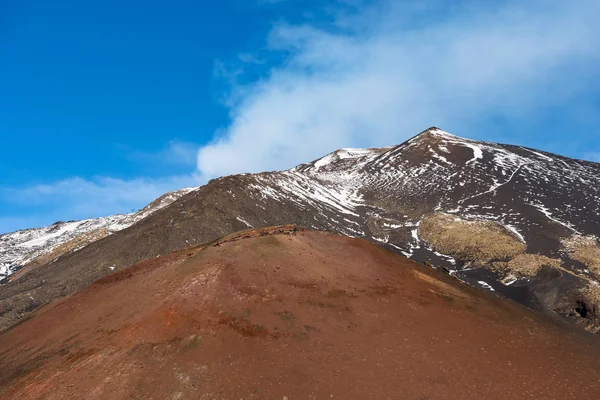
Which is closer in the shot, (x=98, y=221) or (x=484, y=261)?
(x=484, y=261)

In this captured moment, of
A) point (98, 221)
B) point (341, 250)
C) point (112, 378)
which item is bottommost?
point (112, 378)

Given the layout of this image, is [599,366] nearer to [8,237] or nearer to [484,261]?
[484,261]

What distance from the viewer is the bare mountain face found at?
6184 centimetres

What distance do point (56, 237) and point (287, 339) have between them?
140390mm

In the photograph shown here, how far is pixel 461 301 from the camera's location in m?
29.0

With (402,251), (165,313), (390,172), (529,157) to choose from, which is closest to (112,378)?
(165,313)

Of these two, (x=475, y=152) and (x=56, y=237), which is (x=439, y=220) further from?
(x=56, y=237)

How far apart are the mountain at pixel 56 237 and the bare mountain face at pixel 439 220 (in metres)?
21.0

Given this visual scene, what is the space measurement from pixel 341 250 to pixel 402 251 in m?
45.6

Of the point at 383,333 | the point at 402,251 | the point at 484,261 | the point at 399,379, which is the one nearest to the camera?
the point at 399,379

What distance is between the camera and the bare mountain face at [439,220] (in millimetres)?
61844

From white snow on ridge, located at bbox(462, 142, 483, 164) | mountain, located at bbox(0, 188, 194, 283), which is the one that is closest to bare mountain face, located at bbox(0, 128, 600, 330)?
white snow on ridge, located at bbox(462, 142, 483, 164)

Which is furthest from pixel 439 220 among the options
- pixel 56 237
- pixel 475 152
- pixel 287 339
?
pixel 56 237

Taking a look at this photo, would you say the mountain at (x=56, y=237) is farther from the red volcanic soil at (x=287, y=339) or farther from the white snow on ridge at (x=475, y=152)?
the white snow on ridge at (x=475, y=152)
